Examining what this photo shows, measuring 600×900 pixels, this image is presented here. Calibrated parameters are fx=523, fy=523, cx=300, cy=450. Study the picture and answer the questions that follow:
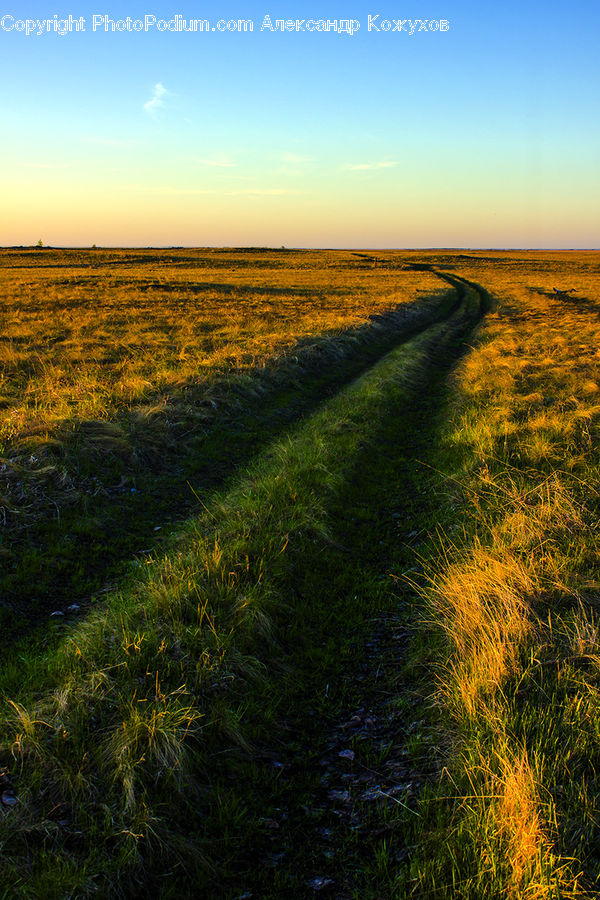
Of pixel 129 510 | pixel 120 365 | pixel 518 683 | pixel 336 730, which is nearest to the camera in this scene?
pixel 518 683

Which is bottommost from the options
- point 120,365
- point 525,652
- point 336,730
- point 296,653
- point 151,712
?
point 336,730

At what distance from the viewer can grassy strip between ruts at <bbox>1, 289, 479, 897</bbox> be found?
2831mm

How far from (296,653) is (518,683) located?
191 cm

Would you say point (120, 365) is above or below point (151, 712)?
above

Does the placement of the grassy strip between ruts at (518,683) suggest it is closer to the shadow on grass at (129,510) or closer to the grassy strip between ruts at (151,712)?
the grassy strip between ruts at (151,712)

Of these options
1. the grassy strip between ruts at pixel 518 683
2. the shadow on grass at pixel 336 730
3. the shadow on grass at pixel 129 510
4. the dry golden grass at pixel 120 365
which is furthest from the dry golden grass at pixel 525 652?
the dry golden grass at pixel 120 365

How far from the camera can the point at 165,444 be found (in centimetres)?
969

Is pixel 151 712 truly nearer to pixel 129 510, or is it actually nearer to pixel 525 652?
pixel 525 652

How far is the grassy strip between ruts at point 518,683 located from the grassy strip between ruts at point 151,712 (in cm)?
131

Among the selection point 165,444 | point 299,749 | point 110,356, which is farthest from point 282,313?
point 299,749

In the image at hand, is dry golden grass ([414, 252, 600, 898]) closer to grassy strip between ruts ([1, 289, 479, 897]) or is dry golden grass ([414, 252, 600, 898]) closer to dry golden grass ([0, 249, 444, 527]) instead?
grassy strip between ruts ([1, 289, 479, 897])

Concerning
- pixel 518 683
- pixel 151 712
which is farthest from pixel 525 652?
pixel 151 712

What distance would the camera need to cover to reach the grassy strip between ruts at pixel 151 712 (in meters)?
2.83

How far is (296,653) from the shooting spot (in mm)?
4691
